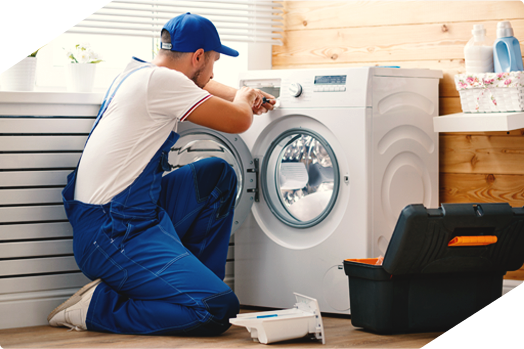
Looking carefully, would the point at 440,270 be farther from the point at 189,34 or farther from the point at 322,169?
the point at 189,34

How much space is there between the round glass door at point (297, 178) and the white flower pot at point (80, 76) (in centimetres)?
82

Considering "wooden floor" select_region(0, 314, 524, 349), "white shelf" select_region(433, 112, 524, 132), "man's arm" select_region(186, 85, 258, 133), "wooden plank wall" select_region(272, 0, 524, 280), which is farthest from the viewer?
"wooden plank wall" select_region(272, 0, 524, 280)

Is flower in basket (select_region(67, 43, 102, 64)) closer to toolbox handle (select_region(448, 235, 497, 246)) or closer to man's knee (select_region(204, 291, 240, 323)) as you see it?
man's knee (select_region(204, 291, 240, 323))

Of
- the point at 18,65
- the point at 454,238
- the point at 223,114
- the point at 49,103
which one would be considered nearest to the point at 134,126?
the point at 223,114

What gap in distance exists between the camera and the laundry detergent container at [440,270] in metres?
1.86

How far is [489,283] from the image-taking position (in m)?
2.04

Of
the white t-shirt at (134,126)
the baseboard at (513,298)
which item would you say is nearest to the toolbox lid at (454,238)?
the baseboard at (513,298)

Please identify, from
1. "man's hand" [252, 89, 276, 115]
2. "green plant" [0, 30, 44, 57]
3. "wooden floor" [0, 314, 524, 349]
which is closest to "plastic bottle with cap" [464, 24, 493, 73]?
"man's hand" [252, 89, 276, 115]

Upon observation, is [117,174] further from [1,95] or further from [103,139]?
[1,95]

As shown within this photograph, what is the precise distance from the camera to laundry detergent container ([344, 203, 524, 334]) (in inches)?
73.2

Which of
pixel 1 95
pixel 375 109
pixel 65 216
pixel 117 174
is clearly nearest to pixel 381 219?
pixel 375 109

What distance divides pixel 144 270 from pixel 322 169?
83 centimetres

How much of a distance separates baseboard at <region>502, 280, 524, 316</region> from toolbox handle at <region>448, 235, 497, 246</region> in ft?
2.00

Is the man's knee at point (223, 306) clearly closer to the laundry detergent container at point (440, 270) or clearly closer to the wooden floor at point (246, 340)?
the wooden floor at point (246, 340)
